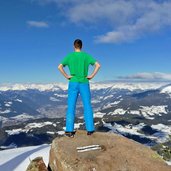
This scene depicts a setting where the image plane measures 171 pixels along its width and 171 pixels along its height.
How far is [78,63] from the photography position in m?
16.3

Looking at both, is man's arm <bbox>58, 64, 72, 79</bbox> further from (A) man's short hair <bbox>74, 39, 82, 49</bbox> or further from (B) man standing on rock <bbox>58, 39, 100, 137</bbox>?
(A) man's short hair <bbox>74, 39, 82, 49</bbox>

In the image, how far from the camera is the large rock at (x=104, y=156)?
43.1 feet

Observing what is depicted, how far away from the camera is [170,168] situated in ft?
44.4

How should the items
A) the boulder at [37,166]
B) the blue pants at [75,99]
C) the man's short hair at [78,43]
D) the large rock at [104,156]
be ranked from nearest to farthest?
the large rock at [104,156] → the boulder at [37,166] → the blue pants at [75,99] → the man's short hair at [78,43]

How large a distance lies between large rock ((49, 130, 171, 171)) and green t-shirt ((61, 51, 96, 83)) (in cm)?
307

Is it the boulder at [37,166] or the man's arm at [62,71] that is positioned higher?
the man's arm at [62,71]

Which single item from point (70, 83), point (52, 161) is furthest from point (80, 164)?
point (70, 83)

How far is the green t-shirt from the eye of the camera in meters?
16.4

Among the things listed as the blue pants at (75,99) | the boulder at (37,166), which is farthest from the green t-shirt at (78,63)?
the boulder at (37,166)

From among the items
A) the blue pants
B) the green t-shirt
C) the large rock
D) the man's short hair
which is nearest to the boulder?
the large rock

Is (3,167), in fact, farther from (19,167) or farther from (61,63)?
(61,63)

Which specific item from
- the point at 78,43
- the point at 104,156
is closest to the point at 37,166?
the point at 104,156

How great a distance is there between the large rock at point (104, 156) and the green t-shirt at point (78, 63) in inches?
121

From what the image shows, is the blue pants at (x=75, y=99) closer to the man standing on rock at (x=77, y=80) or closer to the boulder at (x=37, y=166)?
the man standing on rock at (x=77, y=80)
